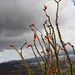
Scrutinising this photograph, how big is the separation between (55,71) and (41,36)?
96cm

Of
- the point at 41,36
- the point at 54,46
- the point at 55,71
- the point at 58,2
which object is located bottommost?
the point at 55,71

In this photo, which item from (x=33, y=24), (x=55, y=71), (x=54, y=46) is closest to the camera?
(x=54, y=46)

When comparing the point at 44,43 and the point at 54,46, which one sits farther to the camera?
the point at 44,43

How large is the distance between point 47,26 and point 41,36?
0.34m

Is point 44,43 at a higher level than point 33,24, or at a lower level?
lower

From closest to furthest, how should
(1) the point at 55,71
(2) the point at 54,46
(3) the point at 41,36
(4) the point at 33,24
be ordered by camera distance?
1. (2) the point at 54,46
2. (1) the point at 55,71
3. (3) the point at 41,36
4. (4) the point at 33,24

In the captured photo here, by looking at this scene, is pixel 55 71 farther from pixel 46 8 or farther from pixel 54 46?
pixel 46 8

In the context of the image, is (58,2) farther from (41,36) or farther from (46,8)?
(41,36)

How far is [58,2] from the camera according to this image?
2.16 metres

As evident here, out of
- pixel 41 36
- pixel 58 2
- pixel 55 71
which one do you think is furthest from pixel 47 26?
pixel 55 71

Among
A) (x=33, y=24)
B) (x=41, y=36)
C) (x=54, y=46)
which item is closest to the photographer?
(x=54, y=46)

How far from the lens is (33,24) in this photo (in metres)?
2.88

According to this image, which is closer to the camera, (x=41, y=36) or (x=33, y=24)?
(x=41, y=36)

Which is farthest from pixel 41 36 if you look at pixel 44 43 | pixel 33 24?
pixel 33 24
